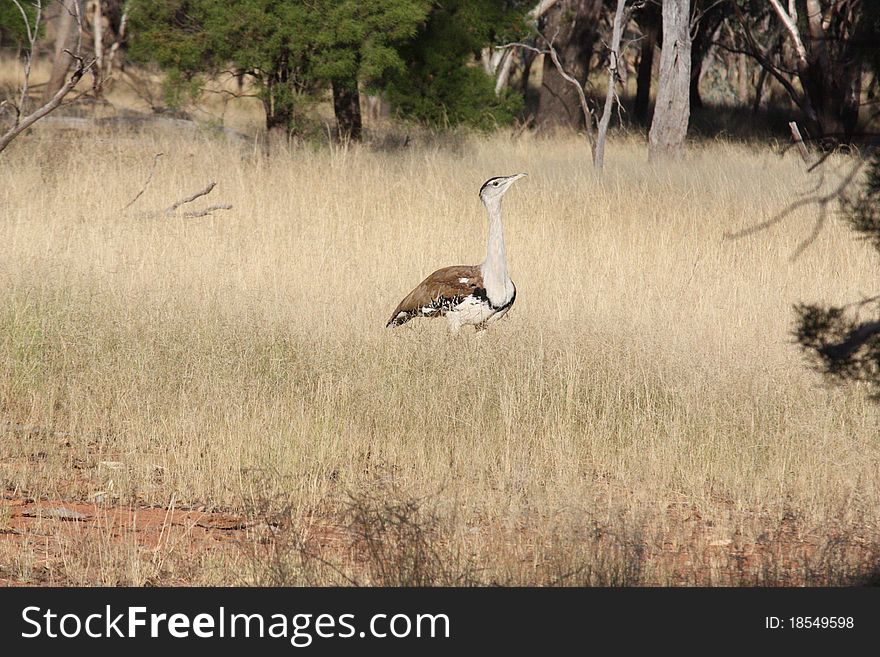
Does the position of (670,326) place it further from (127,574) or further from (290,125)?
(290,125)

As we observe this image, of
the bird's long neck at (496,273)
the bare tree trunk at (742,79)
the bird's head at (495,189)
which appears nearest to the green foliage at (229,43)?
the bird's head at (495,189)

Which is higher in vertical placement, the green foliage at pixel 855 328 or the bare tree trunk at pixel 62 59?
the bare tree trunk at pixel 62 59

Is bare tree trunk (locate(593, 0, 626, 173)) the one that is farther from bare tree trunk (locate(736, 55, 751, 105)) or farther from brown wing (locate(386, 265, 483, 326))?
bare tree trunk (locate(736, 55, 751, 105))

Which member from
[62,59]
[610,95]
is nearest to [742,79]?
[62,59]

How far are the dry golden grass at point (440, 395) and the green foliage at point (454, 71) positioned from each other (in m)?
7.85

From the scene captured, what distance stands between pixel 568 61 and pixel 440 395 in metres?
19.9

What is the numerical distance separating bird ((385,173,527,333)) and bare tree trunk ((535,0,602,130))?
1746cm

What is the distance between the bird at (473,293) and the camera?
22.2 feet

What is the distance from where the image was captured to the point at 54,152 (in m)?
14.0

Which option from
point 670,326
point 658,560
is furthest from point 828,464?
point 670,326

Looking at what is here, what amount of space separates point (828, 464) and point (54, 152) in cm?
1106

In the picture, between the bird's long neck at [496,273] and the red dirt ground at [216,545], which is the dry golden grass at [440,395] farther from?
the bird's long neck at [496,273]

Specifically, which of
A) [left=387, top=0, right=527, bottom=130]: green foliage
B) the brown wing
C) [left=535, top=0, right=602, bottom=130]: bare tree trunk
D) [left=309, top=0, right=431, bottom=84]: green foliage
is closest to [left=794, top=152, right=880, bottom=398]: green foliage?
the brown wing

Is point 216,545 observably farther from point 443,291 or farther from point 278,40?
point 278,40
